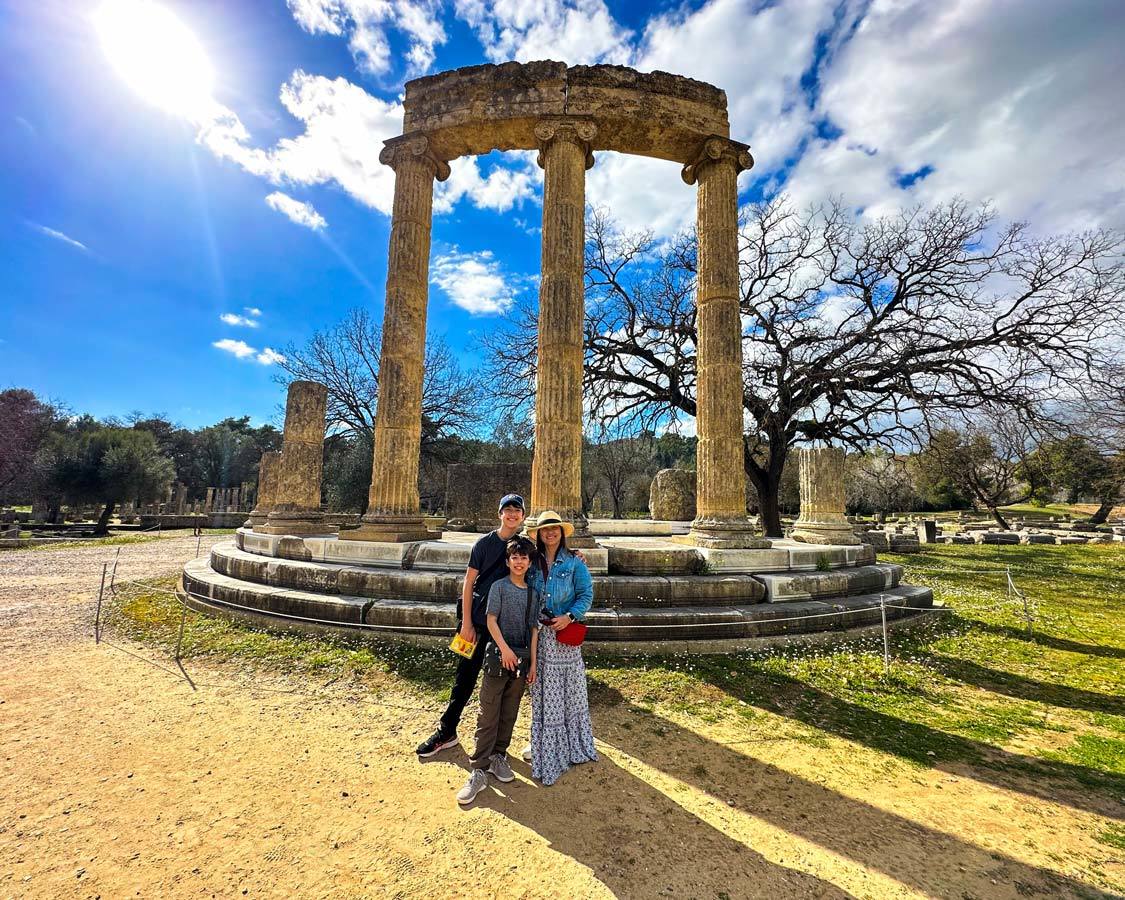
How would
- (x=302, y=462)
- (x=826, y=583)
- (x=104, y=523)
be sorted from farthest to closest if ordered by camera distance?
(x=104, y=523)
(x=302, y=462)
(x=826, y=583)

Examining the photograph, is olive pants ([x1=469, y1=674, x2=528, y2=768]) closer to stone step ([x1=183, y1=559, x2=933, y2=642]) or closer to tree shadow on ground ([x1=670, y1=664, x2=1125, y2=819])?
stone step ([x1=183, y1=559, x2=933, y2=642])

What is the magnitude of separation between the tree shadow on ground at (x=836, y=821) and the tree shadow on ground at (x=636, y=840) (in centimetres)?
19

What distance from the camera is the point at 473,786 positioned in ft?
9.39

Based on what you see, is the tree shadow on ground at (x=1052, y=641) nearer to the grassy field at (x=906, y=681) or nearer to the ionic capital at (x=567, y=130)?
the grassy field at (x=906, y=681)

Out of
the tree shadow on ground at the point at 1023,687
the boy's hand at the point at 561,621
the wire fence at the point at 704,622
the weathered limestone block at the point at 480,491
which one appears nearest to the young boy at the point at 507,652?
the boy's hand at the point at 561,621

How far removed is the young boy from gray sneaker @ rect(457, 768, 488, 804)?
3 cm

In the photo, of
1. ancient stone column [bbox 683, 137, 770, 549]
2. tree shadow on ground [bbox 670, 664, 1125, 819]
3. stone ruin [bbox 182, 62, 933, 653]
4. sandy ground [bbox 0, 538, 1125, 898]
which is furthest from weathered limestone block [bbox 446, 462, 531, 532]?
sandy ground [bbox 0, 538, 1125, 898]

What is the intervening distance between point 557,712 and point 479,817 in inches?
28.0

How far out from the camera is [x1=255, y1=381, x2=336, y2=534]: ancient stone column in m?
9.97

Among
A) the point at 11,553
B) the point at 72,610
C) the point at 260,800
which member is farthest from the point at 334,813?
the point at 11,553

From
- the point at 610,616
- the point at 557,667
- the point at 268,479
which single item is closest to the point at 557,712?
the point at 557,667

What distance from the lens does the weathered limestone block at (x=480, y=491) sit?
13.1 meters

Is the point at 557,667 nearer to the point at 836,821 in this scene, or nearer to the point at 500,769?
the point at 500,769

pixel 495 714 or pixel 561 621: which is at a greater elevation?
pixel 561 621
